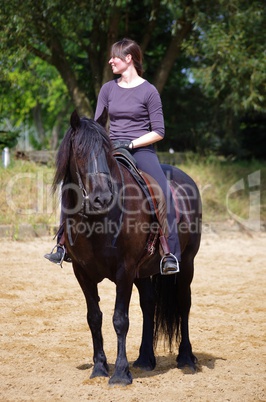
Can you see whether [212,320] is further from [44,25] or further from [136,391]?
[44,25]

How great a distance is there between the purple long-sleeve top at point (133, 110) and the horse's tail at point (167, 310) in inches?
61.6

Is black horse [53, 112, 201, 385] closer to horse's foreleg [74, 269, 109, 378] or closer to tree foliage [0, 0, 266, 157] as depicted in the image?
horse's foreleg [74, 269, 109, 378]

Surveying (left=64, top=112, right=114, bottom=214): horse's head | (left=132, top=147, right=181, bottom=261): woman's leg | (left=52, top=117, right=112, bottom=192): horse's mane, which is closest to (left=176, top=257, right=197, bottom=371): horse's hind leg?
(left=132, top=147, right=181, bottom=261): woman's leg

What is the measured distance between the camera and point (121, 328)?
528cm

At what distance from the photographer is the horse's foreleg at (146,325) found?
5.95 metres

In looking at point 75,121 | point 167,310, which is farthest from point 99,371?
point 75,121

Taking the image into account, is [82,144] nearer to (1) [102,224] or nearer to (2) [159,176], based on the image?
(1) [102,224]

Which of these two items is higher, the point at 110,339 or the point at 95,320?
the point at 95,320

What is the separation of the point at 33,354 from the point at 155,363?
3.87 feet

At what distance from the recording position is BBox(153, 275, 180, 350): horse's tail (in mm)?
6234

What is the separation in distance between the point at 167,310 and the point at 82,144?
212 centimetres

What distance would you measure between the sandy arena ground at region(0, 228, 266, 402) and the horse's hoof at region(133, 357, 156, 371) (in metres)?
0.08

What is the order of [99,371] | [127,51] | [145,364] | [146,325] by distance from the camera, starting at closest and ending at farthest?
[99,371], [127,51], [145,364], [146,325]

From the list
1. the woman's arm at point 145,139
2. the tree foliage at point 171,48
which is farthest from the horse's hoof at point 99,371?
the tree foliage at point 171,48
